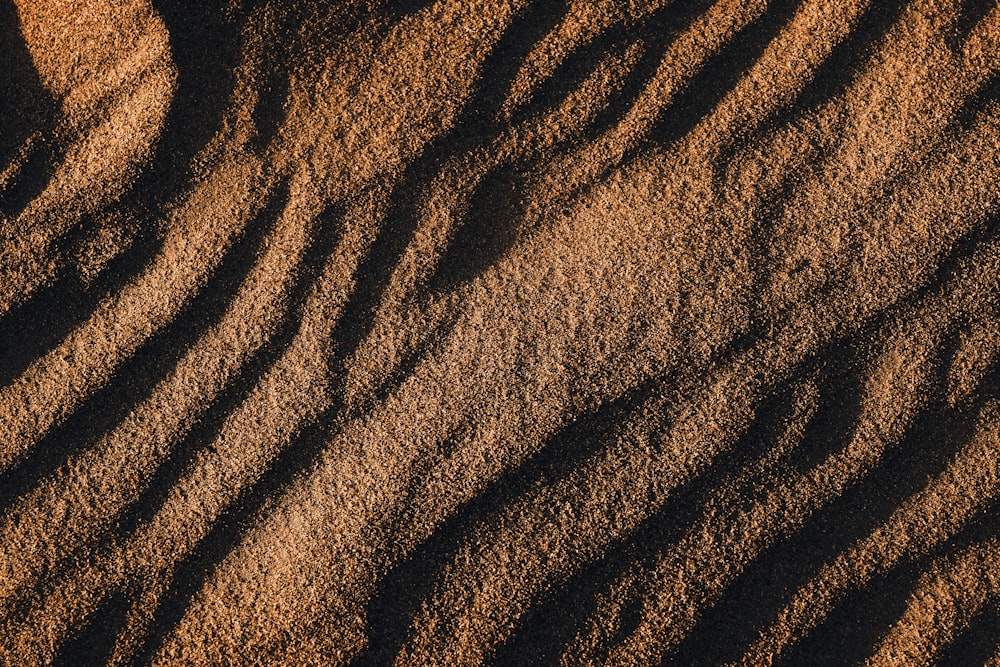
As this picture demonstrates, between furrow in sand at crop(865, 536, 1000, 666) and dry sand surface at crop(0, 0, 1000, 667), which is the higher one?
dry sand surface at crop(0, 0, 1000, 667)

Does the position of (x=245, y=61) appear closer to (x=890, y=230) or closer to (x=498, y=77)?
(x=498, y=77)

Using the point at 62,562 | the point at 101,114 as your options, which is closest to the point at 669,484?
the point at 62,562

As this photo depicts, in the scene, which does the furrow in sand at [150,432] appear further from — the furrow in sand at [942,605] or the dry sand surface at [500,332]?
the furrow in sand at [942,605]

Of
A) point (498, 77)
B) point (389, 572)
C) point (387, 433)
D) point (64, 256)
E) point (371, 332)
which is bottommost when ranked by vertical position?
point (389, 572)

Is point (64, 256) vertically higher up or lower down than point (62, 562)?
higher up

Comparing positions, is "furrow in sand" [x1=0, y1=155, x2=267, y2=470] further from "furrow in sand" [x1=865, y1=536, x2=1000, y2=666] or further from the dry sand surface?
"furrow in sand" [x1=865, y1=536, x2=1000, y2=666]

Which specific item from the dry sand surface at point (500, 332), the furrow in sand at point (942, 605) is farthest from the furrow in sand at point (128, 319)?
the furrow in sand at point (942, 605)

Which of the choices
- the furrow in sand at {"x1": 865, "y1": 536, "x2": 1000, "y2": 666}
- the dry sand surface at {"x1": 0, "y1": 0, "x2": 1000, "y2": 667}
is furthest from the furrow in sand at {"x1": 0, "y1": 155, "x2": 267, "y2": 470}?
the furrow in sand at {"x1": 865, "y1": 536, "x2": 1000, "y2": 666}

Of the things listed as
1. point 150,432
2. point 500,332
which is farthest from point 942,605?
point 150,432
